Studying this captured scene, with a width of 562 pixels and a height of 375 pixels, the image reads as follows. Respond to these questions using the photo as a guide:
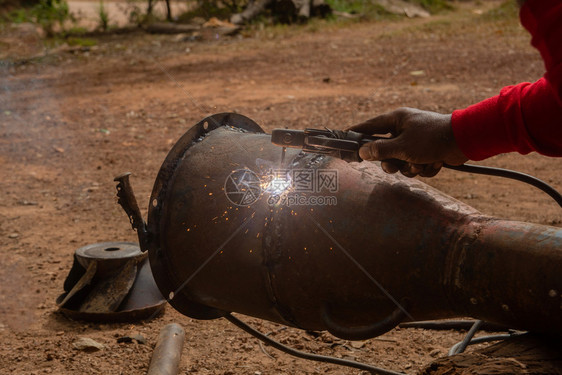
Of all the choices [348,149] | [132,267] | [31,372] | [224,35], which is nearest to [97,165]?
[132,267]

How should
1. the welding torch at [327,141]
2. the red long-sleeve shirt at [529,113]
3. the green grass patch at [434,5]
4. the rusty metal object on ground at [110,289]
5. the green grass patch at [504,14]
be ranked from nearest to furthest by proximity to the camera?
the red long-sleeve shirt at [529,113] → the welding torch at [327,141] → the rusty metal object on ground at [110,289] → the green grass patch at [504,14] → the green grass patch at [434,5]

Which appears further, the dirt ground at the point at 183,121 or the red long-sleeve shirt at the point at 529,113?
the dirt ground at the point at 183,121

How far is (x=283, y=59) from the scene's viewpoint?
8.47m

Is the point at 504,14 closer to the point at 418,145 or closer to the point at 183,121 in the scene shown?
the point at 183,121

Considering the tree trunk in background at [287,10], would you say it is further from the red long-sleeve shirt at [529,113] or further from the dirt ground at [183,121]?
the red long-sleeve shirt at [529,113]

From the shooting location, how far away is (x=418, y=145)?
1681 mm

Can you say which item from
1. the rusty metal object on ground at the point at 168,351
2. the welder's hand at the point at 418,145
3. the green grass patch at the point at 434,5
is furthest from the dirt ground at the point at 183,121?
the welder's hand at the point at 418,145

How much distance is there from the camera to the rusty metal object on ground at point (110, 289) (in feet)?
9.81

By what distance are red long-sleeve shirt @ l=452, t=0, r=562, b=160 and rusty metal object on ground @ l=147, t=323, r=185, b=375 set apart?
1.48m

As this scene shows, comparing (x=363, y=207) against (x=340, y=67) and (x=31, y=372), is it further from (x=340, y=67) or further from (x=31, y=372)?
(x=340, y=67)

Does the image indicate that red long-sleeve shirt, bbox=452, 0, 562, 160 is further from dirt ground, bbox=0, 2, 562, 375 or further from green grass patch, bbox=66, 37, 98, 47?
green grass patch, bbox=66, 37, 98, 47

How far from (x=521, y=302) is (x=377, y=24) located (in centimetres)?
973

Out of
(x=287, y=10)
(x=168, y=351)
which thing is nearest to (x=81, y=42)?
(x=287, y=10)

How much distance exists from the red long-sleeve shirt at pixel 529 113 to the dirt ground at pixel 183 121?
127 centimetres
